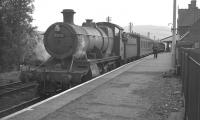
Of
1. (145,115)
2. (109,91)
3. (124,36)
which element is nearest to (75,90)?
(109,91)

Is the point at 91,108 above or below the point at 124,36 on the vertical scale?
below

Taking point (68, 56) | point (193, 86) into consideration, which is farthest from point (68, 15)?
point (193, 86)

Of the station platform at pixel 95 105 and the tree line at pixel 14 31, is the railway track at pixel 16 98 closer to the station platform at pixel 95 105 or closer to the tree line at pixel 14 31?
the station platform at pixel 95 105

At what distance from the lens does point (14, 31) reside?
1830cm

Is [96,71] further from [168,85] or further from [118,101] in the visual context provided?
[118,101]

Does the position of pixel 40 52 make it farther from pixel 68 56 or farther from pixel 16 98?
pixel 16 98

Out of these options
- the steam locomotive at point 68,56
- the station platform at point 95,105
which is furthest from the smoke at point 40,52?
the station platform at point 95,105

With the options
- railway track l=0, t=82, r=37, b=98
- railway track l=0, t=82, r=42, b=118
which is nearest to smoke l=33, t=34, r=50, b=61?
railway track l=0, t=82, r=37, b=98

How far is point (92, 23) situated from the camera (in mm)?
14875

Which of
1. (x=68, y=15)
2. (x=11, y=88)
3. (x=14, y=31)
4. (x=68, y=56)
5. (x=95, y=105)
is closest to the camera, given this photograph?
(x=95, y=105)

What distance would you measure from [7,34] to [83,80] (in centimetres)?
842

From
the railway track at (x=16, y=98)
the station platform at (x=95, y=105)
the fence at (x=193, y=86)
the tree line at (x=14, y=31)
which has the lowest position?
the railway track at (x=16, y=98)

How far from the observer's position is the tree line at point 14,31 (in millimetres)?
17500

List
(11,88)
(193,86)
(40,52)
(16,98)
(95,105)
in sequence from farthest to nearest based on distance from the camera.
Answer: (40,52)
(11,88)
(16,98)
(95,105)
(193,86)
